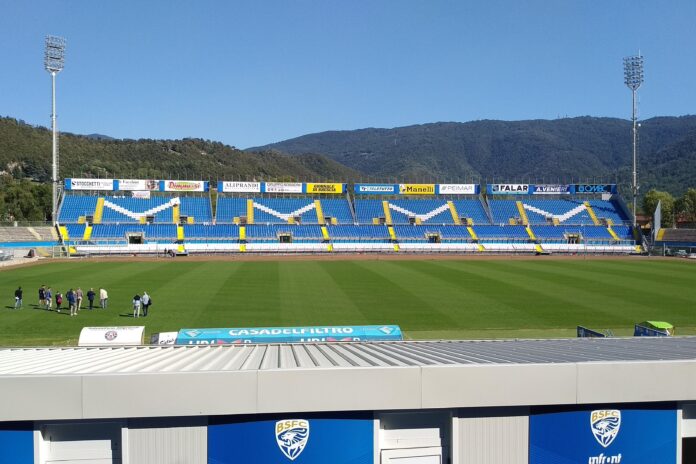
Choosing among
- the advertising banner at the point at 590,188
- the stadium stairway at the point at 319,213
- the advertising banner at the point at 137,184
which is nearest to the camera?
the advertising banner at the point at 137,184

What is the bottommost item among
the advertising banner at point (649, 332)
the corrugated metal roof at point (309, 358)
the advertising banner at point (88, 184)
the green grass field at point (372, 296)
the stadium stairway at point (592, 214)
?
the green grass field at point (372, 296)

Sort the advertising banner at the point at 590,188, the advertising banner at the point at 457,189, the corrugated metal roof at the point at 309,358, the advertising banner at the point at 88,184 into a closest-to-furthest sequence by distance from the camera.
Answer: the corrugated metal roof at the point at 309,358, the advertising banner at the point at 88,184, the advertising banner at the point at 590,188, the advertising banner at the point at 457,189

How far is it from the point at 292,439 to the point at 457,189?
68.5m

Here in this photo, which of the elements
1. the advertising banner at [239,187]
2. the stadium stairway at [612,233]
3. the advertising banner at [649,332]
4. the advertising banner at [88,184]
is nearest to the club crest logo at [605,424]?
the advertising banner at [649,332]

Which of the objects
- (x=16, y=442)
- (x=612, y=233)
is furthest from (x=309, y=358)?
(x=612, y=233)

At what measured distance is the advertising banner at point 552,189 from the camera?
232 feet

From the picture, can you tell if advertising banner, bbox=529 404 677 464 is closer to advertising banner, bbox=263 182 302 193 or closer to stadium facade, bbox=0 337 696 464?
stadium facade, bbox=0 337 696 464

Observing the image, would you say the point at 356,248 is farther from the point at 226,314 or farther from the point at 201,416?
the point at 201,416

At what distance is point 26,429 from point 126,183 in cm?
6375

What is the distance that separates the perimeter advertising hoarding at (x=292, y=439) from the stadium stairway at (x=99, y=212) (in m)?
61.7

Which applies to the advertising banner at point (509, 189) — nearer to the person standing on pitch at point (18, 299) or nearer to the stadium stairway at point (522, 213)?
the stadium stairway at point (522, 213)

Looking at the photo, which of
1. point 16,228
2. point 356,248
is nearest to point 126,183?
point 16,228

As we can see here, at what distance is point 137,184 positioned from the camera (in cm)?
6400

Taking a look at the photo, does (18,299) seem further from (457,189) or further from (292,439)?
(457,189)
